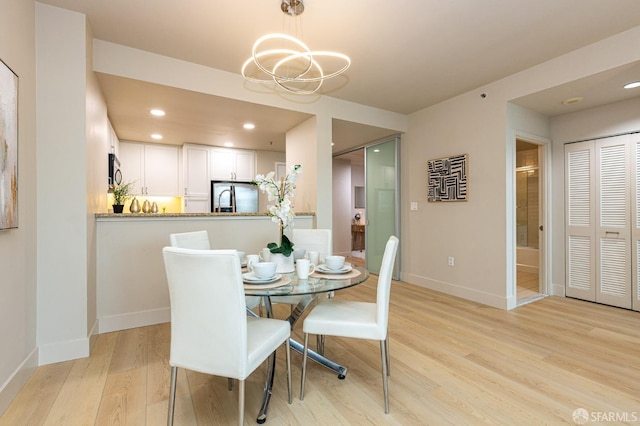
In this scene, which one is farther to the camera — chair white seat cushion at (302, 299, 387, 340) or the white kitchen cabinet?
the white kitchen cabinet

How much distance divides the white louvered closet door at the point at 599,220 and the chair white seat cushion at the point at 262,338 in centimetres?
396

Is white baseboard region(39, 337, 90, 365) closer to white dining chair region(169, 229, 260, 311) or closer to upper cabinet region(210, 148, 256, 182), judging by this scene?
white dining chair region(169, 229, 260, 311)

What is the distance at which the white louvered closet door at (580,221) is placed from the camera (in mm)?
3645

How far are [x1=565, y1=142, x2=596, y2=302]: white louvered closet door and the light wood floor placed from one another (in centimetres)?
93

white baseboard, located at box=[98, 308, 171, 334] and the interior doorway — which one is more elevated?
the interior doorway

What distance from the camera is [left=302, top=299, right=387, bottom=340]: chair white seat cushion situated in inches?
68.7

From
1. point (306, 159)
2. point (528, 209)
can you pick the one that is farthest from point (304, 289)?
point (528, 209)

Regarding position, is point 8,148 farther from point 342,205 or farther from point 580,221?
point 342,205

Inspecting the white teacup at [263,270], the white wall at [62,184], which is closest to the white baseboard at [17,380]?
the white wall at [62,184]

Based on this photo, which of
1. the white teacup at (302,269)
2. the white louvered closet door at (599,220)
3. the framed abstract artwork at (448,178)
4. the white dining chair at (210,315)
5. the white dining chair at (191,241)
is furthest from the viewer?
the framed abstract artwork at (448,178)

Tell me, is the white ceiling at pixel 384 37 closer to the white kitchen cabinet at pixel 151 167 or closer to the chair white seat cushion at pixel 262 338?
the white kitchen cabinet at pixel 151 167

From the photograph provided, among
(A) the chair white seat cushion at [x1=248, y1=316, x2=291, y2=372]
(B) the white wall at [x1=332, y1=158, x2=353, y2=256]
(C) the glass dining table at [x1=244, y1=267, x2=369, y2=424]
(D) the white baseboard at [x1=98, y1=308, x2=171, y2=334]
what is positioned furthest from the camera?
(B) the white wall at [x1=332, y1=158, x2=353, y2=256]

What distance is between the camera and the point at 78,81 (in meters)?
2.26

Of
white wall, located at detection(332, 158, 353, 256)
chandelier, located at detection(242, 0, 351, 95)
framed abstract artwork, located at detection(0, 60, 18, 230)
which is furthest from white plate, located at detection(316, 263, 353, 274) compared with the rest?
white wall, located at detection(332, 158, 353, 256)
